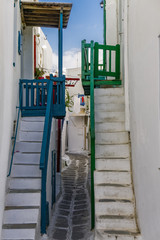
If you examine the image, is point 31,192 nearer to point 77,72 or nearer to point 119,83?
point 119,83

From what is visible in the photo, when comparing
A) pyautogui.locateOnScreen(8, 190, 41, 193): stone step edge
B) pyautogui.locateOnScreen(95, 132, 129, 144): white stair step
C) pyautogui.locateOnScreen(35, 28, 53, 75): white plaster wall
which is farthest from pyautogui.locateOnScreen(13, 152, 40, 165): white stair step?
pyautogui.locateOnScreen(35, 28, 53, 75): white plaster wall

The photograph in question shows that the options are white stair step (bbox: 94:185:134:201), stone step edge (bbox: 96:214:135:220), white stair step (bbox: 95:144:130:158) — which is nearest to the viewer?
stone step edge (bbox: 96:214:135:220)

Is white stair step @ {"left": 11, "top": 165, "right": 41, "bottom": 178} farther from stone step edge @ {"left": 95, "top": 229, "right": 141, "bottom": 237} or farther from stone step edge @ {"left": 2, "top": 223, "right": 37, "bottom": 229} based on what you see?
stone step edge @ {"left": 95, "top": 229, "right": 141, "bottom": 237}

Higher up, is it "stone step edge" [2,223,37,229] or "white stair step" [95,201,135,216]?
"white stair step" [95,201,135,216]

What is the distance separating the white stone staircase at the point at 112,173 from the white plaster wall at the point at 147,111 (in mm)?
289

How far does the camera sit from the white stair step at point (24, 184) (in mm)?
5324

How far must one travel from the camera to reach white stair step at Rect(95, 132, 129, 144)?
5.81 meters

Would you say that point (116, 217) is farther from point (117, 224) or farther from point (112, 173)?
point (112, 173)

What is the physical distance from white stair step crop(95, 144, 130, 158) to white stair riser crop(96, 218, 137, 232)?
144 centimetres

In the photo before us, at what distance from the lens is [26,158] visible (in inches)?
235

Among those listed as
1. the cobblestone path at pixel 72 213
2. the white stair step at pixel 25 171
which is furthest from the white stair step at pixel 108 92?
the cobblestone path at pixel 72 213

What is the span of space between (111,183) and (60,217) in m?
2.42

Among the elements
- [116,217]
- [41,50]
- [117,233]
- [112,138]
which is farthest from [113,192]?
[41,50]

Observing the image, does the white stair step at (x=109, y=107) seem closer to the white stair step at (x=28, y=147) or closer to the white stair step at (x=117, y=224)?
the white stair step at (x=28, y=147)
